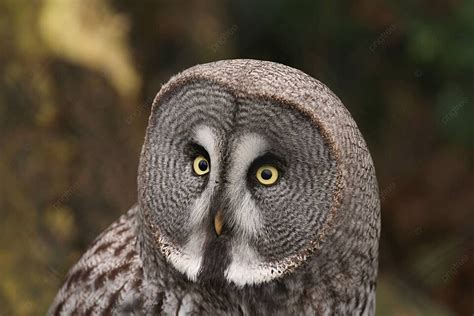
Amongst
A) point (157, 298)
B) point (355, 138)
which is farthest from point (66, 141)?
point (355, 138)

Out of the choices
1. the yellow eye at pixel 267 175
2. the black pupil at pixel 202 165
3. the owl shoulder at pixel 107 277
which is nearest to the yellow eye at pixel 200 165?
the black pupil at pixel 202 165

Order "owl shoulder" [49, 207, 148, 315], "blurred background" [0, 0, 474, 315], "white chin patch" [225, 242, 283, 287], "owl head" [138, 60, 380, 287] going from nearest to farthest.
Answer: "owl head" [138, 60, 380, 287] < "white chin patch" [225, 242, 283, 287] < "owl shoulder" [49, 207, 148, 315] < "blurred background" [0, 0, 474, 315]

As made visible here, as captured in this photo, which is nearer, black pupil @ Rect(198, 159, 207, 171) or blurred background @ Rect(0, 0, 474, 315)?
black pupil @ Rect(198, 159, 207, 171)

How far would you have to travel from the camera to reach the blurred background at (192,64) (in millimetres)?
3498

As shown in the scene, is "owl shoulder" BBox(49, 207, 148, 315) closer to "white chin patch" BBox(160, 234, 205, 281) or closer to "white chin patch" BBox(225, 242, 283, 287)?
"white chin patch" BBox(160, 234, 205, 281)

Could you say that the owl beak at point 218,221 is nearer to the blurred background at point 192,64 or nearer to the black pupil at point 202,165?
the black pupil at point 202,165

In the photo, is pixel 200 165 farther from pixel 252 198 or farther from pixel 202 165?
pixel 252 198

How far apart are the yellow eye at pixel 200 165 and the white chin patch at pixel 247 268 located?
208 millimetres

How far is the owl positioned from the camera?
1927mm

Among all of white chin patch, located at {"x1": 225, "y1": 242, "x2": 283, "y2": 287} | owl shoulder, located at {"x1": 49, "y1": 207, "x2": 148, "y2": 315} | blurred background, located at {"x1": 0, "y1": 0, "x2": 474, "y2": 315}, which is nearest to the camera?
white chin patch, located at {"x1": 225, "y1": 242, "x2": 283, "y2": 287}

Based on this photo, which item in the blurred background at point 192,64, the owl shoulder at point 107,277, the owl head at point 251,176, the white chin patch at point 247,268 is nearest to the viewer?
the owl head at point 251,176

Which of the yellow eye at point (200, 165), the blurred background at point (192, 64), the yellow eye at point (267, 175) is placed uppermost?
the blurred background at point (192, 64)

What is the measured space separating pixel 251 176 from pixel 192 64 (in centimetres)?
250

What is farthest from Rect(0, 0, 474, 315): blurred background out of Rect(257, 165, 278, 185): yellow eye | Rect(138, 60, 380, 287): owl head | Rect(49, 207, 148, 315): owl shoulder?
Rect(257, 165, 278, 185): yellow eye
